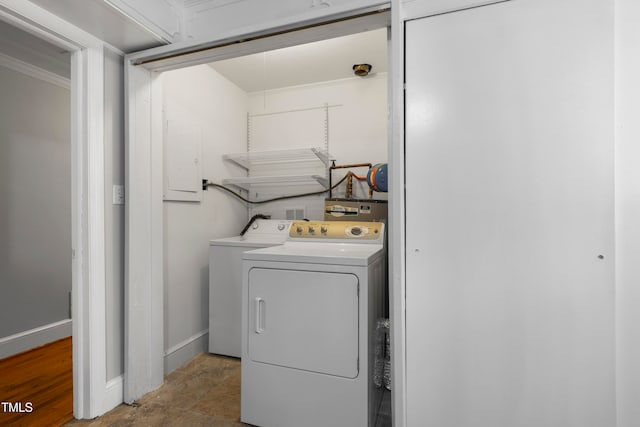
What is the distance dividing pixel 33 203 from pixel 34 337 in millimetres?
1128

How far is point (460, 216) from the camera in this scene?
131 centimetres

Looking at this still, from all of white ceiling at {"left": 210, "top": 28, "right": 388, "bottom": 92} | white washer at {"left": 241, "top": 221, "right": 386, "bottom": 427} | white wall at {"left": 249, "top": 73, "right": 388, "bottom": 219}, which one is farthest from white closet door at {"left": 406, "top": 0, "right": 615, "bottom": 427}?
white wall at {"left": 249, "top": 73, "right": 388, "bottom": 219}

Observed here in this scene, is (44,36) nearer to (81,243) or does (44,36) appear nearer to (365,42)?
(81,243)

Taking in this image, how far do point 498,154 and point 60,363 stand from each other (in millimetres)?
3212

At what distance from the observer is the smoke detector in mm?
2730

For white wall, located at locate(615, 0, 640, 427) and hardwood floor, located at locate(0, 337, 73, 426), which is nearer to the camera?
white wall, located at locate(615, 0, 640, 427)

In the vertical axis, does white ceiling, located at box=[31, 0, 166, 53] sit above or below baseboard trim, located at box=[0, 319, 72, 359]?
above

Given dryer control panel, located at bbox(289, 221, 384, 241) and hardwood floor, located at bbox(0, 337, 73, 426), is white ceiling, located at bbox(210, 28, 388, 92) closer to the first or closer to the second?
dryer control panel, located at bbox(289, 221, 384, 241)

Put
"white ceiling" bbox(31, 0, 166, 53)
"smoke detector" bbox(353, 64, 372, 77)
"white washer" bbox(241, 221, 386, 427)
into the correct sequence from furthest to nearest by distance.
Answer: "smoke detector" bbox(353, 64, 372, 77)
"white washer" bbox(241, 221, 386, 427)
"white ceiling" bbox(31, 0, 166, 53)

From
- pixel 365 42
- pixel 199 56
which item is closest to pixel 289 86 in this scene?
pixel 365 42

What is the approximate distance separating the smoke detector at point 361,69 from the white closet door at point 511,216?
1444 millimetres

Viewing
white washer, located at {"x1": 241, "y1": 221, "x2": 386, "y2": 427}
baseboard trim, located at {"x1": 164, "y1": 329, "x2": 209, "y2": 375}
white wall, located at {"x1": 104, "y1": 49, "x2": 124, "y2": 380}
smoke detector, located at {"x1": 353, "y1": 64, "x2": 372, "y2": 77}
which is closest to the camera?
white washer, located at {"x1": 241, "y1": 221, "x2": 386, "y2": 427}

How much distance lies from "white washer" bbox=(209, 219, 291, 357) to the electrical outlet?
2.53 ft

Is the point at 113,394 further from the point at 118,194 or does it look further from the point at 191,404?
the point at 118,194
